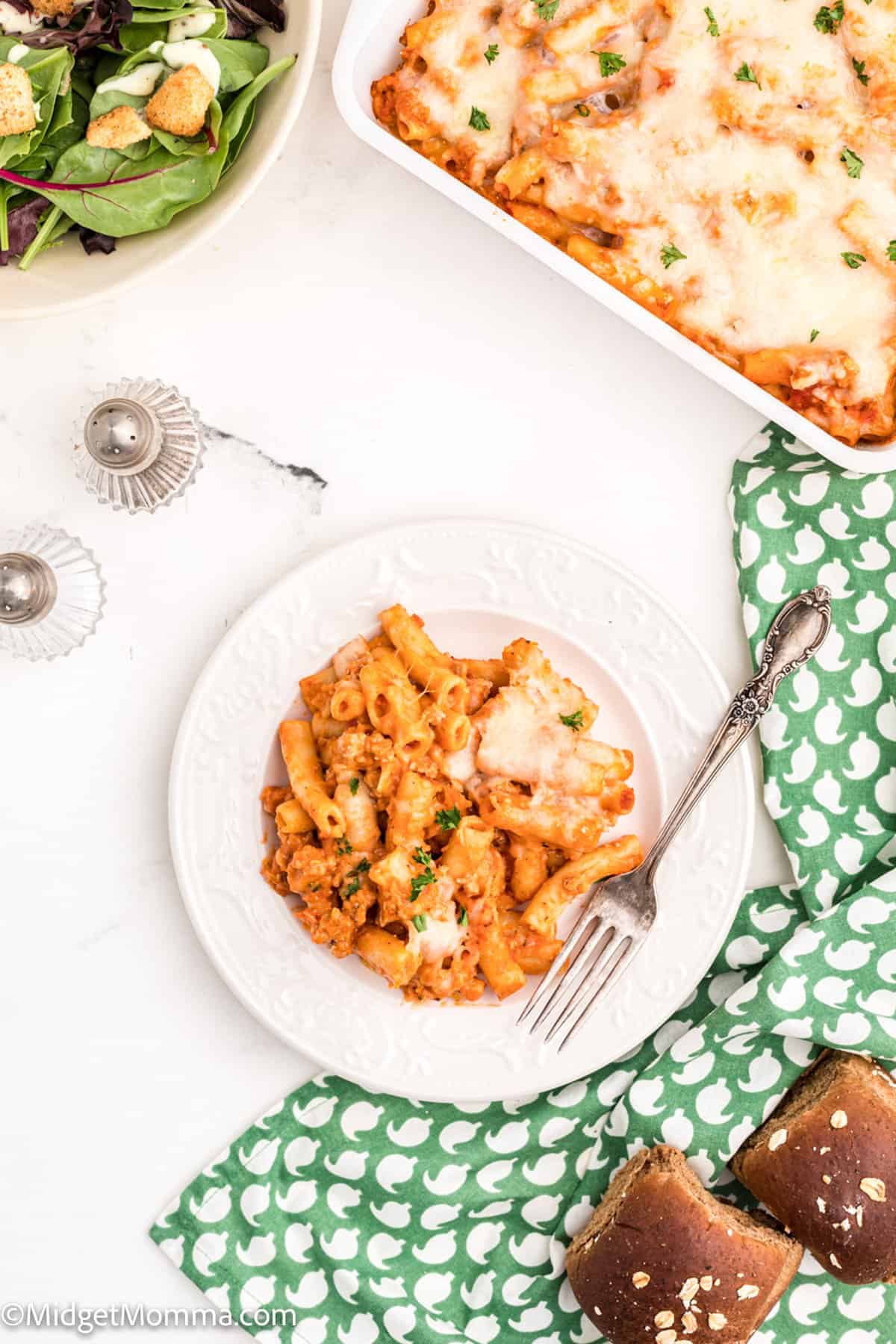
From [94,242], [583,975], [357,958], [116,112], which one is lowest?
[357,958]

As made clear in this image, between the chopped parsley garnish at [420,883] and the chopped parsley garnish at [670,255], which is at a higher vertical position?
the chopped parsley garnish at [670,255]

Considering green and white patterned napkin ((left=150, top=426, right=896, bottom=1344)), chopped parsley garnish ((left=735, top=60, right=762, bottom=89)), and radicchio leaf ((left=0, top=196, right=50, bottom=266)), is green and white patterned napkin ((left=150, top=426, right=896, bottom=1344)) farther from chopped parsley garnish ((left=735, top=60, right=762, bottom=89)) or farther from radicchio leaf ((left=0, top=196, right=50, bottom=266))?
radicchio leaf ((left=0, top=196, right=50, bottom=266))

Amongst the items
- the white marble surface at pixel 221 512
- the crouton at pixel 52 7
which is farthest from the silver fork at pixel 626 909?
the crouton at pixel 52 7

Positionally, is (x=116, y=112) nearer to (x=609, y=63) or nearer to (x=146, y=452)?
(x=146, y=452)

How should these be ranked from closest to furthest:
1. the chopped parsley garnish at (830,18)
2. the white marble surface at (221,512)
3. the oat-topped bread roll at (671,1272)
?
the chopped parsley garnish at (830,18) < the oat-topped bread roll at (671,1272) < the white marble surface at (221,512)

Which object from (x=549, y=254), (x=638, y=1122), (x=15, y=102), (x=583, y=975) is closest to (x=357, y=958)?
(x=583, y=975)

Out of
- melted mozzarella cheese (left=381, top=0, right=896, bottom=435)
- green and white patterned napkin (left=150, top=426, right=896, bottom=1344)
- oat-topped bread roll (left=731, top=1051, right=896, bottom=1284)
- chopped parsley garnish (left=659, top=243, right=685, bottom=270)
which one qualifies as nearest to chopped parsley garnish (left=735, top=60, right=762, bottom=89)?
melted mozzarella cheese (left=381, top=0, right=896, bottom=435)

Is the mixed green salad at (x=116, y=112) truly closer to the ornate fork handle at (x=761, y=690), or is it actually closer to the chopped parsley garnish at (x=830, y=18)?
the chopped parsley garnish at (x=830, y=18)
